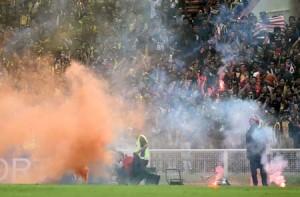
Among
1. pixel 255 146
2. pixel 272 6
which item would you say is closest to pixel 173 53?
pixel 272 6

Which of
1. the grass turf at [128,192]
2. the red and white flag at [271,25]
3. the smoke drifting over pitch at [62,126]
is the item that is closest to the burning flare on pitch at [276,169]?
the smoke drifting over pitch at [62,126]

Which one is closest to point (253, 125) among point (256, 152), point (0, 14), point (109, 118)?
point (256, 152)

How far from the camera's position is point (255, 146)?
725 inches

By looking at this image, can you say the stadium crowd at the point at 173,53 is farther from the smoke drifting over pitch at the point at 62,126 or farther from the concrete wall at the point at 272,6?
the smoke drifting over pitch at the point at 62,126

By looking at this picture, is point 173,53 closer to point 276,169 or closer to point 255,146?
point 255,146

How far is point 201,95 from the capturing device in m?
21.3

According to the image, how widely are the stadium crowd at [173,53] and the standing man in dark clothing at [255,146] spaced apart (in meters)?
0.99

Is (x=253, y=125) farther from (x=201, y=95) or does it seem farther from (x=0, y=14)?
(x=0, y=14)

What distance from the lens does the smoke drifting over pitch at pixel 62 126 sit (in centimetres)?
1897

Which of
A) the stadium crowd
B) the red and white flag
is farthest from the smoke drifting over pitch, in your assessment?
the red and white flag

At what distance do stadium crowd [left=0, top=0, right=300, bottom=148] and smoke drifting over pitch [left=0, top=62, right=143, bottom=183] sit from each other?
1.79 meters

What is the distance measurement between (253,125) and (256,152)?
0.66 m

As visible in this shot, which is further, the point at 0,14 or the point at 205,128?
the point at 0,14

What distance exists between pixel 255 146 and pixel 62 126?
484cm
